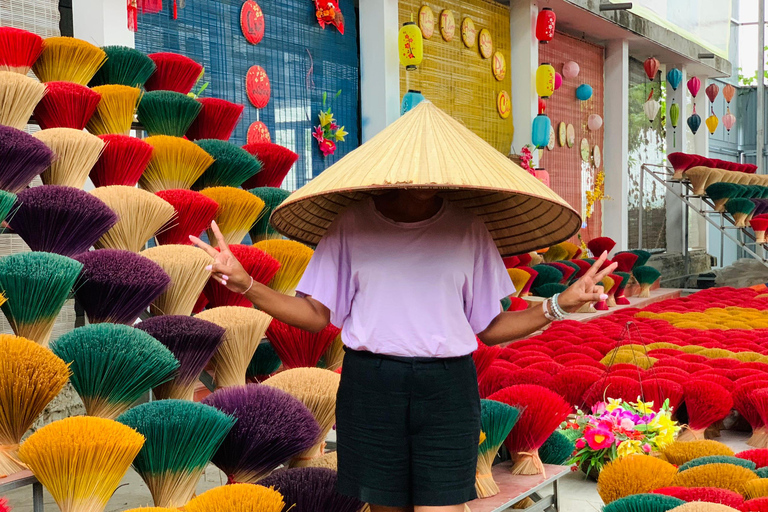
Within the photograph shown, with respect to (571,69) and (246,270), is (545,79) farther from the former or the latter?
(246,270)

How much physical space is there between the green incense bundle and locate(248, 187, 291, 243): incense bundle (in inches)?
40.2

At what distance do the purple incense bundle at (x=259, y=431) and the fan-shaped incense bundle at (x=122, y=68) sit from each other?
1.50m

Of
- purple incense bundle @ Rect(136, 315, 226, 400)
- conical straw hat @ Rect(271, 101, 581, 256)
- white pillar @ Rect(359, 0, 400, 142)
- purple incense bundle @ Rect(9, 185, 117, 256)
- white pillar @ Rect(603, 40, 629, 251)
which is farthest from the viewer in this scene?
white pillar @ Rect(603, 40, 629, 251)

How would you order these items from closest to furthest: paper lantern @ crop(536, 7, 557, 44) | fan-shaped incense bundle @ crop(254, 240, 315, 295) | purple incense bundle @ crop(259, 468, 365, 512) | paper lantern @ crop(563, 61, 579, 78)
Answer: purple incense bundle @ crop(259, 468, 365, 512), fan-shaped incense bundle @ crop(254, 240, 315, 295), paper lantern @ crop(536, 7, 557, 44), paper lantern @ crop(563, 61, 579, 78)

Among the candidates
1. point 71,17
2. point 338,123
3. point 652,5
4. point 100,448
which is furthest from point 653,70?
point 100,448

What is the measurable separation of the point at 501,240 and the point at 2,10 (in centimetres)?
227

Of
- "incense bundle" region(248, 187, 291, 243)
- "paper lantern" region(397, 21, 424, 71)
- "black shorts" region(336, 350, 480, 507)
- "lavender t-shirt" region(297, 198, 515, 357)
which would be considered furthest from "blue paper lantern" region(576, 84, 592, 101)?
"black shorts" region(336, 350, 480, 507)

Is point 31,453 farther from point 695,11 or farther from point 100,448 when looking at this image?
point 695,11

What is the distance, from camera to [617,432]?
6.82ft

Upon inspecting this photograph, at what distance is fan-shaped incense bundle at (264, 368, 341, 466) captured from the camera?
161 centimetres

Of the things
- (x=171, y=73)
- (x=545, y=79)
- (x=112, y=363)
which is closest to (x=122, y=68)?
(x=171, y=73)

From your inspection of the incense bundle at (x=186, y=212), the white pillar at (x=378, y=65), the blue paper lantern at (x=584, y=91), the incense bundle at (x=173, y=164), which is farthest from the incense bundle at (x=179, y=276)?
the blue paper lantern at (x=584, y=91)

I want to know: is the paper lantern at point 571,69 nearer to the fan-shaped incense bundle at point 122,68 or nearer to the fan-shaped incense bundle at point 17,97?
the fan-shaped incense bundle at point 122,68

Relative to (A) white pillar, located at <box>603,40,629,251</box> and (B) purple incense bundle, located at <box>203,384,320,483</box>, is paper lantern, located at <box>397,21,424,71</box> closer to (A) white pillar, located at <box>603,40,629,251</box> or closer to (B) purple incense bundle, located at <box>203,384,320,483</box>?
(B) purple incense bundle, located at <box>203,384,320,483</box>
